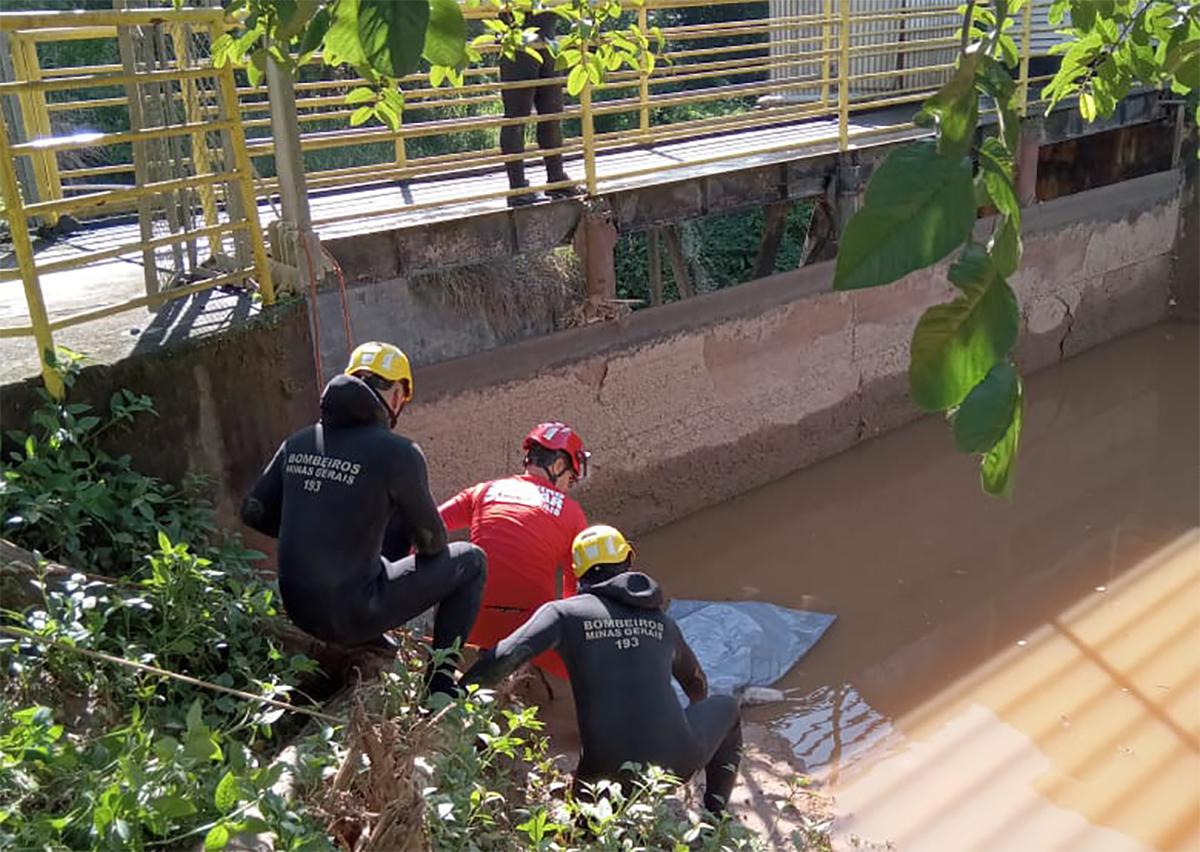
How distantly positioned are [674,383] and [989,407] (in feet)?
20.5

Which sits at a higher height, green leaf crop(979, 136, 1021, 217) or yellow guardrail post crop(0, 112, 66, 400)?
green leaf crop(979, 136, 1021, 217)

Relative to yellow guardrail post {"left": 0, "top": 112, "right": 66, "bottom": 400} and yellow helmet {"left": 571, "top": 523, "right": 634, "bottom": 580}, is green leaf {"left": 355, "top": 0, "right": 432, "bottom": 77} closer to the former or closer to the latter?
yellow helmet {"left": 571, "top": 523, "right": 634, "bottom": 580}

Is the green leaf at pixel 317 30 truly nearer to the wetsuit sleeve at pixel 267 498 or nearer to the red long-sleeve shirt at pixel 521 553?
the wetsuit sleeve at pixel 267 498

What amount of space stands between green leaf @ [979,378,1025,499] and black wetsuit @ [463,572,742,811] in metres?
2.37

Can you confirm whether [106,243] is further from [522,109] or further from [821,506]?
[821,506]

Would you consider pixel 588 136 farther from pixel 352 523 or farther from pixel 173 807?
pixel 173 807

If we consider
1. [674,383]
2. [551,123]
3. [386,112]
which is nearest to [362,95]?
[386,112]

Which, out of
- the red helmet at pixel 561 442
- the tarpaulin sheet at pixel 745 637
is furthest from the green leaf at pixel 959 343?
the tarpaulin sheet at pixel 745 637

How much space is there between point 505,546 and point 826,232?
16.9 ft

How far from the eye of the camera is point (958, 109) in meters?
0.98

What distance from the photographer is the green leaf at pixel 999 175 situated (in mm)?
1001

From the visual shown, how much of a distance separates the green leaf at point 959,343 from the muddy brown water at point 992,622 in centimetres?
376

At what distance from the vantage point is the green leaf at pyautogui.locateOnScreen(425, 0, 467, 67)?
3.98ft

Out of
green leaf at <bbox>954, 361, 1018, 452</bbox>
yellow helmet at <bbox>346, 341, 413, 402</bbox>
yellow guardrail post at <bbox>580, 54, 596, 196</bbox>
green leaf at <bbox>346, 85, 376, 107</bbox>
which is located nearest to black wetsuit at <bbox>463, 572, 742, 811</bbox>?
yellow helmet at <bbox>346, 341, 413, 402</bbox>
